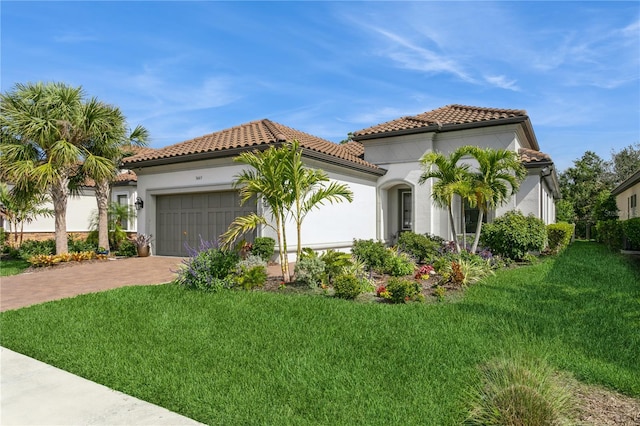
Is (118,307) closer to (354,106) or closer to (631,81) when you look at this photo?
(354,106)

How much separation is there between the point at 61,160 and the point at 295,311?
12100 mm

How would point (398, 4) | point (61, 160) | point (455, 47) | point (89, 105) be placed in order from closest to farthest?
point (398, 4)
point (455, 47)
point (61, 160)
point (89, 105)

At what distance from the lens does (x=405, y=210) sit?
18.5 meters

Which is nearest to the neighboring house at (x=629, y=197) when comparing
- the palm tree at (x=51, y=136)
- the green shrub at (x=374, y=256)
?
the green shrub at (x=374, y=256)

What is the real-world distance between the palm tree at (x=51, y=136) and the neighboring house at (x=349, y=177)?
1.78 meters

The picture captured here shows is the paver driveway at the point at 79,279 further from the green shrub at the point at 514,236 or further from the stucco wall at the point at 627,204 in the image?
the stucco wall at the point at 627,204

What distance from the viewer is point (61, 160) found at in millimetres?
14461

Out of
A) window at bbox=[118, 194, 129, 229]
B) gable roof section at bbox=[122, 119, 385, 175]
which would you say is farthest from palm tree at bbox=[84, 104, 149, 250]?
window at bbox=[118, 194, 129, 229]

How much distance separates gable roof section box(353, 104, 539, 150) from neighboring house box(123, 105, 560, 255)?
41mm

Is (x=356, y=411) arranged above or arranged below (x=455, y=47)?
below

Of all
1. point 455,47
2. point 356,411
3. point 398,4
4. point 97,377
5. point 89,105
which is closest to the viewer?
point 356,411

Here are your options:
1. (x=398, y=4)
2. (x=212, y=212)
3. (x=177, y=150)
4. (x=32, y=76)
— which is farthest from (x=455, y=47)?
(x=32, y=76)

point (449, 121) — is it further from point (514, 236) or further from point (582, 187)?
point (582, 187)

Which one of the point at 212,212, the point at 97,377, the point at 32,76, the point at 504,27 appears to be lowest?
the point at 97,377
